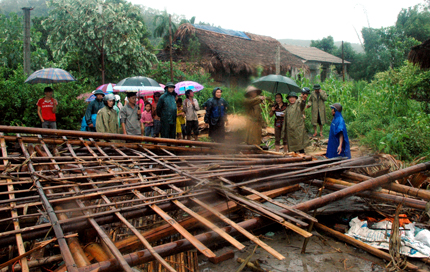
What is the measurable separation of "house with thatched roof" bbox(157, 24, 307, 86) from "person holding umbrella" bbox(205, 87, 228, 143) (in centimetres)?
685

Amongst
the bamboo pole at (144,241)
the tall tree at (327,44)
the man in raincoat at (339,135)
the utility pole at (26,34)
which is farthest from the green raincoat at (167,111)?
the tall tree at (327,44)

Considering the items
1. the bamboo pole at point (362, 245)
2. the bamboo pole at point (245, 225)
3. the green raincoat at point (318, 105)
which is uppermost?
the green raincoat at point (318, 105)

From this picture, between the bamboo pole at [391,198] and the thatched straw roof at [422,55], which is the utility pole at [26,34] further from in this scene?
the thatched straw roof at [422,55]

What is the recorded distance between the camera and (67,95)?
8.47 meters

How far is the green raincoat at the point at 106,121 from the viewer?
5.43 m

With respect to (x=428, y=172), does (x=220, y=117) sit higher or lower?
higher

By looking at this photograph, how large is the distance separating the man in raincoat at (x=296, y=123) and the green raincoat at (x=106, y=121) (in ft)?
11.3

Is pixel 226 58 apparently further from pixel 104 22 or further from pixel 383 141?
pixel 383 141

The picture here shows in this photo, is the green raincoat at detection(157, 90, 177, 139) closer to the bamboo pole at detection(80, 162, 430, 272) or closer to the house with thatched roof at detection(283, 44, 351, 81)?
the bamboo pole at detection(80, 162, 430, 272)

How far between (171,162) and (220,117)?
3448 mm

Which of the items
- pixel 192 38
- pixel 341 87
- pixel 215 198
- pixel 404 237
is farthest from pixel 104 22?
pixel 404 237

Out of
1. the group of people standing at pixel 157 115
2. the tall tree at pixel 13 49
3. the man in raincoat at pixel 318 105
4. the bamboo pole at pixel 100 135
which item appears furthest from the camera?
the tall tree at pixel 13 49

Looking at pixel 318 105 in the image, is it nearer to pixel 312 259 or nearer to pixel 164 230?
pixel 312 259

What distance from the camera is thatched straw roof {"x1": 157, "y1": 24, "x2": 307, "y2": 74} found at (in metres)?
14.1
